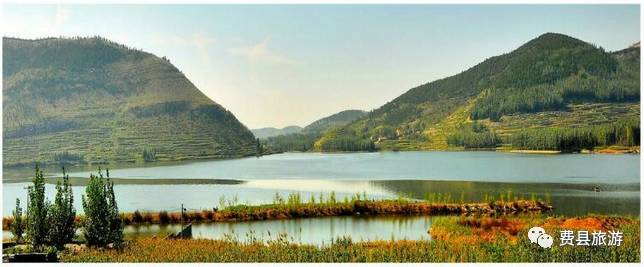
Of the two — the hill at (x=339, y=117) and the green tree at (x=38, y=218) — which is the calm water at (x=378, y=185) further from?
the green tree at (x=38, y=218)

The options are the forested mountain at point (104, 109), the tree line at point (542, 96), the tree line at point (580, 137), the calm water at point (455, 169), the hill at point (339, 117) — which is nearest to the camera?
the tree line at point (580, 137)

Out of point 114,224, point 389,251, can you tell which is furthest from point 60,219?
point 389,251

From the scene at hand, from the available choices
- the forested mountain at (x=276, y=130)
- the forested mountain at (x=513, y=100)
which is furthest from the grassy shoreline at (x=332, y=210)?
the forested mountain at (x=513, y=100)

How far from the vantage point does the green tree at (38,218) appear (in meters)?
12.8

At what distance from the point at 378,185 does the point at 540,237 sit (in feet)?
29.5

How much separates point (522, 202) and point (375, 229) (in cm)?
470

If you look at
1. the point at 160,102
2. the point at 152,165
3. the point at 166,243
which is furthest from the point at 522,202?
the point at 160,102

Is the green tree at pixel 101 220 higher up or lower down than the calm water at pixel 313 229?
higher up

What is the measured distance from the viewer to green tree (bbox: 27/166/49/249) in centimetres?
1280

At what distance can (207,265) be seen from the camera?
11.5m

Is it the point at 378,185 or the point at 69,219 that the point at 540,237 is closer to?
the point at 69,219

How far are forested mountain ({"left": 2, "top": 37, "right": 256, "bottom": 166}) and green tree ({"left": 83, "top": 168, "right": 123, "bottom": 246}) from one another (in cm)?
776

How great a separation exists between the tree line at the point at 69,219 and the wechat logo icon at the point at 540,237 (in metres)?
7.47

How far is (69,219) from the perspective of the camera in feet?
42.7
